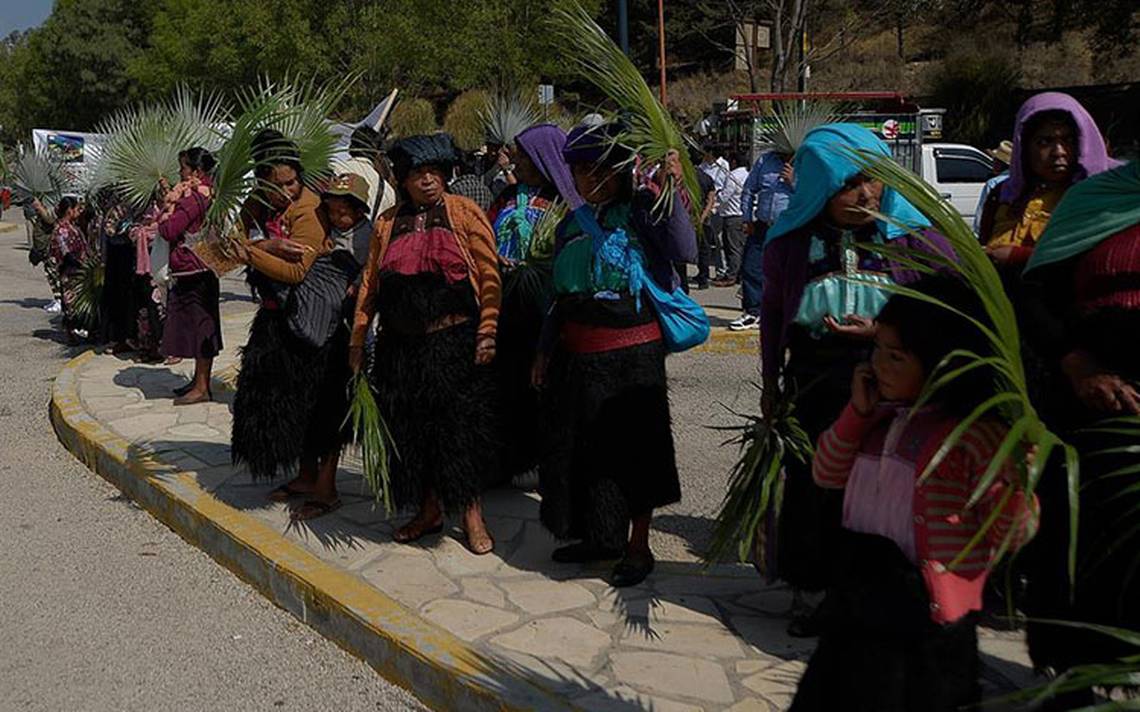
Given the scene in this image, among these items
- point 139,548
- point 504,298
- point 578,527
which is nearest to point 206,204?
point 139,548

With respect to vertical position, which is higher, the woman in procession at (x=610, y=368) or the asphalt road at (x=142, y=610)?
the woman in procession at (x=610, y=368)

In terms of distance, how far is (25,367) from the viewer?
11195 millimetres

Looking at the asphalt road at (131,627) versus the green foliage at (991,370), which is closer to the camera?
the green foliage at (991,370)

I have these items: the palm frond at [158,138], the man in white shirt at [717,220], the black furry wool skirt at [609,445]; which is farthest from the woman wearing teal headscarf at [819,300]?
the man in white shirt at [717,220]

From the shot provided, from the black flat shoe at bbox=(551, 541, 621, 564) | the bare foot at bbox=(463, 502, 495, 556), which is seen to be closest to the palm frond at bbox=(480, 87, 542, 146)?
the bare foot at bbox=(463, 502, 495, 556)

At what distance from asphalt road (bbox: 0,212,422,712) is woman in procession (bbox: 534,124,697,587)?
3.49ft

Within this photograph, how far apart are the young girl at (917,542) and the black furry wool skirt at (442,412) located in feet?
8.15

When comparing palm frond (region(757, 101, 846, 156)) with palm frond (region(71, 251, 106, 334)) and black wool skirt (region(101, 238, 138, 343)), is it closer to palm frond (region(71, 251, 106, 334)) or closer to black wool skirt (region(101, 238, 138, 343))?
black wool skirt (region(101, 238, 138, 343))

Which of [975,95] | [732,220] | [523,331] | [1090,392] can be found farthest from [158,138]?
[975,95]

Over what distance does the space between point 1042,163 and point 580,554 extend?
2376mm

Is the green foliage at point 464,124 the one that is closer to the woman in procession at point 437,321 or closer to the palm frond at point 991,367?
the woman in procession at point 437,321

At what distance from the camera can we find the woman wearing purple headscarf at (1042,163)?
4.18 m

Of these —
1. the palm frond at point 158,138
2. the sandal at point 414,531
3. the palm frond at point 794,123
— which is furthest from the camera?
the palm frond at point 794,123

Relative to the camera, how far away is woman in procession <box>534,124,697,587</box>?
15.2 feet
